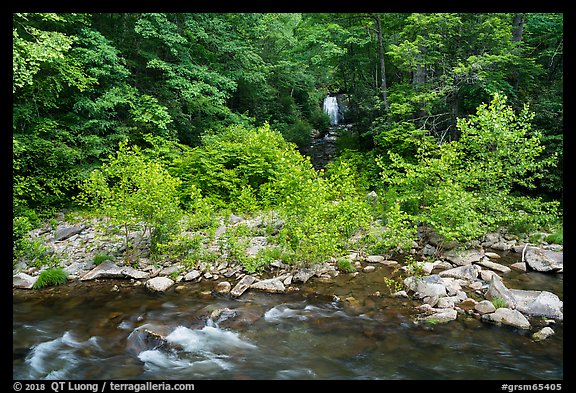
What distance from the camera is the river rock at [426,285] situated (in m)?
7.49

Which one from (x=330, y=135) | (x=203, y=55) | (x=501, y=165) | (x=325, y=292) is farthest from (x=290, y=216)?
(x=330, y=135)

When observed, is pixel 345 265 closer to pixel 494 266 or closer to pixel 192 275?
pixel 494 266

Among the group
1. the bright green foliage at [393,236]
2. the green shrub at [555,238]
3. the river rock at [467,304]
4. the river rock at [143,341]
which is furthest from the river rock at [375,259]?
the river rock at [143,341]

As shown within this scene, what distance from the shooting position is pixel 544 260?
904cm

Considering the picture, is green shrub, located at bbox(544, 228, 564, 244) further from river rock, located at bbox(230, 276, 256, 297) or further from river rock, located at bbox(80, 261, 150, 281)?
river rock, located at bbox(80, 261, 150, 281)

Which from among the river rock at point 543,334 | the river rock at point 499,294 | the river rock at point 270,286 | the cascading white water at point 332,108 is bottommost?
the river rock at point 543,334

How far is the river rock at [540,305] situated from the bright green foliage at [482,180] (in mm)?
2096

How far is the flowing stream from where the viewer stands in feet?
17.5

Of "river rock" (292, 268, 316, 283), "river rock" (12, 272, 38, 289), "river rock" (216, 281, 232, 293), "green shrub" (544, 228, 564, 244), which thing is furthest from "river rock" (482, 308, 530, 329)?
"river rock" (12, 272, 38, 289)

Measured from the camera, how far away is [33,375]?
511cm

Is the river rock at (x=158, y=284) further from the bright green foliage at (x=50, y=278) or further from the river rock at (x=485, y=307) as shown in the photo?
the river rock at (x=485, y=307)
